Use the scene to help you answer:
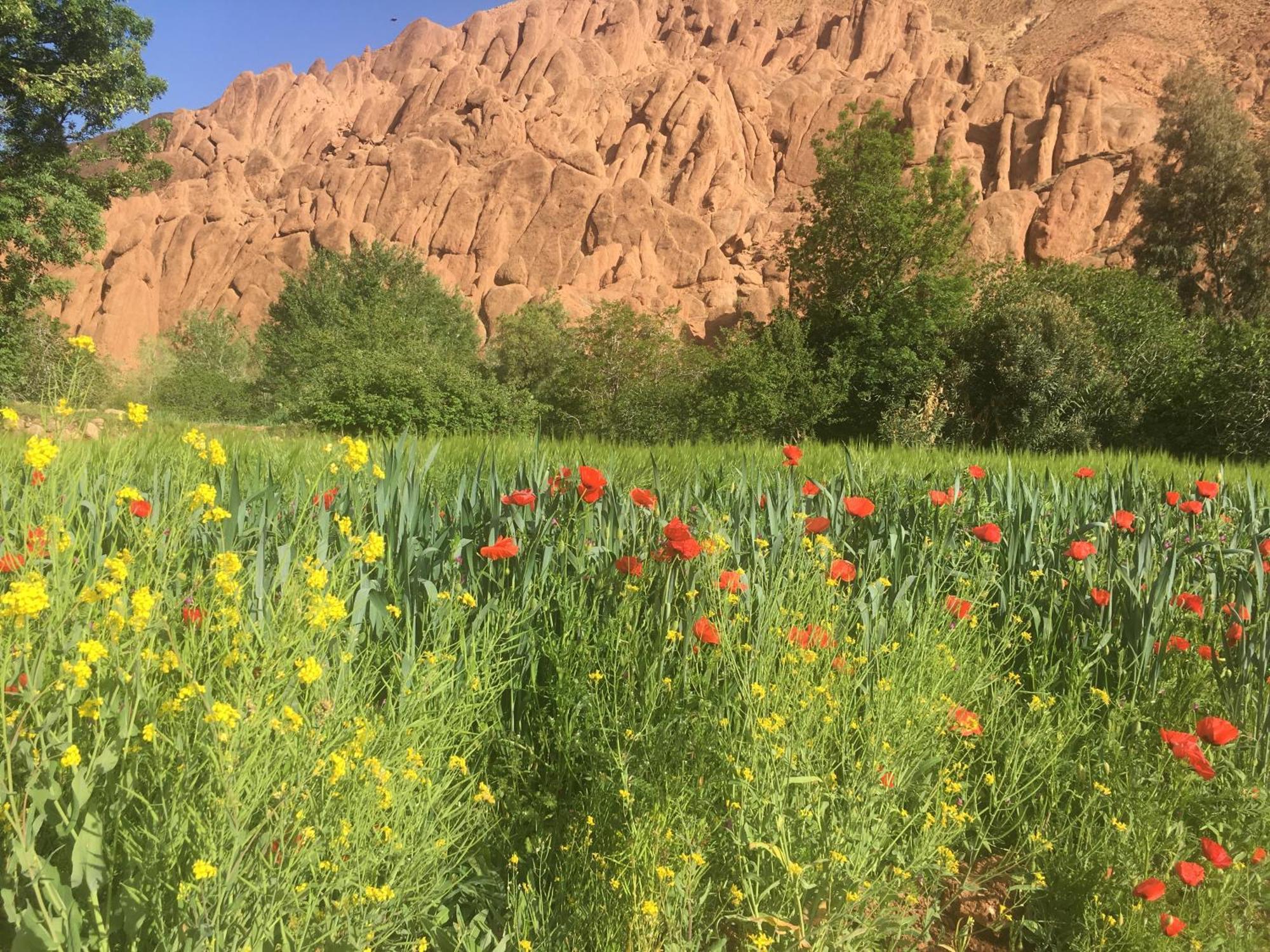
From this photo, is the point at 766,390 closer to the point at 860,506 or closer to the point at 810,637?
the point at 860,506

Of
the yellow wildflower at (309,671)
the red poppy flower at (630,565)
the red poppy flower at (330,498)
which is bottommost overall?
the yellow wildflower at (309,671)

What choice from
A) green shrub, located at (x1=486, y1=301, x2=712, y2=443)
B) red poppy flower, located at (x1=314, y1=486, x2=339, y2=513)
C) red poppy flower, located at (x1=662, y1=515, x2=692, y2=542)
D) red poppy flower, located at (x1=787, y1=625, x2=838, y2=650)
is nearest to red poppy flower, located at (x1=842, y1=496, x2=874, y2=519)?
red poppy flower, located at (x1=787, y1=625, x2=838, y2=650)

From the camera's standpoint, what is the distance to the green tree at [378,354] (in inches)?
707

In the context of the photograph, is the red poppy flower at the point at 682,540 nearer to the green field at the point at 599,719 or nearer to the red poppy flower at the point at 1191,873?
the green field at the point at 599,719

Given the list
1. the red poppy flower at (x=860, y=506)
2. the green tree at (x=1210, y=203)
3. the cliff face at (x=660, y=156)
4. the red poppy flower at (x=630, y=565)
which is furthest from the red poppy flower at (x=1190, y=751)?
the cliff face at (x=660, y=156)

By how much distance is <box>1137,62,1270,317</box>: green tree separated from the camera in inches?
1028

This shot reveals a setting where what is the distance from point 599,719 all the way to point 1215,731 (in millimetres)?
1382

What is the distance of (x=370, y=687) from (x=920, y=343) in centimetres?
1795

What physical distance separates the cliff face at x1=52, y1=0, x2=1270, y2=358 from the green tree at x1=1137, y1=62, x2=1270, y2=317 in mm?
11989

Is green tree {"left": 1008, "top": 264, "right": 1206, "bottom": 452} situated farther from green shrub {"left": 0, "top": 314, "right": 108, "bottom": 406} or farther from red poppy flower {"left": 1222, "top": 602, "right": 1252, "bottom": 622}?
green shrub {"left": 0, "top": 314, "right": 108, "bottom": 406}

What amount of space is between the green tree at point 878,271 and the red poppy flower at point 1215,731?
16.2m

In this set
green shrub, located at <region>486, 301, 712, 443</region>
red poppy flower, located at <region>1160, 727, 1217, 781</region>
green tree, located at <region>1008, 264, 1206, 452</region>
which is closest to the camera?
red poppy flower, located at <region>1160, 727, 1217, 781</region>

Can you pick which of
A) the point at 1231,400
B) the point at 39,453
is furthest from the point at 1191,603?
the point at 1231,400

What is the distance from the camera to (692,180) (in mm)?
56438
